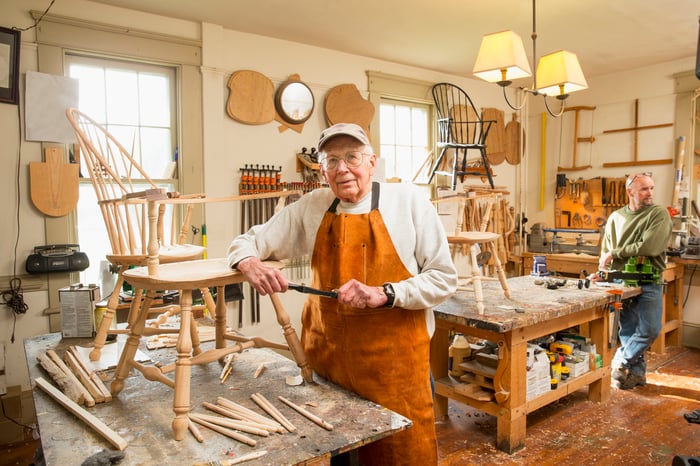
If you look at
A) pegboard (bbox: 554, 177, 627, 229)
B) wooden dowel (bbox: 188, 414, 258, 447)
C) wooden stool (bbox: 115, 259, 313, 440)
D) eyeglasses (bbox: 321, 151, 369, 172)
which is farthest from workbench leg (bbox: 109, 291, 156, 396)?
pegboard (bbox: 554, 177, 627, 229)

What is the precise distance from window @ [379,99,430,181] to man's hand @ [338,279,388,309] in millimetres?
3844

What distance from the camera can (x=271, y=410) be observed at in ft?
5.29

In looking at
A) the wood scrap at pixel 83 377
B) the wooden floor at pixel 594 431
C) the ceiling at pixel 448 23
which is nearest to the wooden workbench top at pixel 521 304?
the wooden floor at pixel 594 431

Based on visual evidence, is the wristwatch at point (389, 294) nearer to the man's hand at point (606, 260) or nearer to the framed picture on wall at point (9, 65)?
the framed picture on wall at point (9, 65)

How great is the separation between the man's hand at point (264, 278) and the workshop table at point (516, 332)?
154 centimetres

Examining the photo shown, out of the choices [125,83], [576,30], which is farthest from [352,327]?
[576,30]

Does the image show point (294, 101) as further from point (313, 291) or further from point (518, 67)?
point (313, 291)

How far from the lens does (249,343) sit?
2033 millimetres

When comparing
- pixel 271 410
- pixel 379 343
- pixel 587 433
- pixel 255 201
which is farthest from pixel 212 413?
pixel 255 201

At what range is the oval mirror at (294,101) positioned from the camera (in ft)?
14.7

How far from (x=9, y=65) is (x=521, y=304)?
386 centimetres

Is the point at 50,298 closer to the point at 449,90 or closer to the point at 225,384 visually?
the point at 225,384

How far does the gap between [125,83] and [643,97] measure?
5581 mm

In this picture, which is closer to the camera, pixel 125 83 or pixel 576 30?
pixel 125 83
